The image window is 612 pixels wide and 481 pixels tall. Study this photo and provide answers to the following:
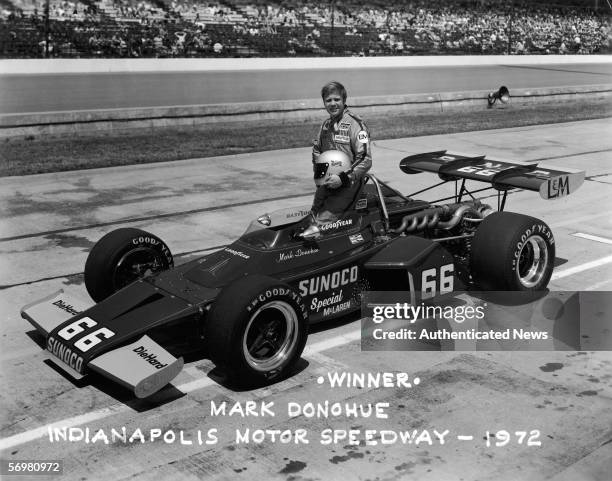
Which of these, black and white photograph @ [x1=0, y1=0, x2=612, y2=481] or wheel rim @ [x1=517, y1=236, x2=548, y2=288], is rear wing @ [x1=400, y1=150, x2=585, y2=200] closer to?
black and white photograph @ [x1=0, y1=0, x2=612, y2=481]

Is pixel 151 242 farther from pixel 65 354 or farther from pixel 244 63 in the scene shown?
pixel 244 63

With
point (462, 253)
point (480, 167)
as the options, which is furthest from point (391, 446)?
point (480, 167)

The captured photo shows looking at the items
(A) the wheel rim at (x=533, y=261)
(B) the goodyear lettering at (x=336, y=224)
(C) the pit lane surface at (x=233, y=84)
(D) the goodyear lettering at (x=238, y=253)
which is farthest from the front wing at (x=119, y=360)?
(C) the pit lane surface at (x=233, y=84)

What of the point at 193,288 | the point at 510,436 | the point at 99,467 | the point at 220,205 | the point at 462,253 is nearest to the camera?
the point at 99,467

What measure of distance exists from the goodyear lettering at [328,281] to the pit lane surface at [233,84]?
13963 millimetres

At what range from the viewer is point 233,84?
26391 mm

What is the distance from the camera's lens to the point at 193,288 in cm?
581

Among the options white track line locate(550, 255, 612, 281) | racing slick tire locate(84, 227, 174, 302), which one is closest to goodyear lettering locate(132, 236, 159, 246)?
racing slick tire locate(84, 227, 174, 302)

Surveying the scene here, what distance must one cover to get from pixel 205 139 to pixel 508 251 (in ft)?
33.4

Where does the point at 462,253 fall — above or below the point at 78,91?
below

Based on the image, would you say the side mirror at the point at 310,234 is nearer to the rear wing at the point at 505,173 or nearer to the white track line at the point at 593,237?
the rear wing at the point at 505,173

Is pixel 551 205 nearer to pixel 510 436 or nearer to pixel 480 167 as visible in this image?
pixel 480 167

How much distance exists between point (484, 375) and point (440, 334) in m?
0.78

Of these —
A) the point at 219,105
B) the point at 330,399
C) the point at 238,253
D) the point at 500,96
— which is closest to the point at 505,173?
the point at 238,253
